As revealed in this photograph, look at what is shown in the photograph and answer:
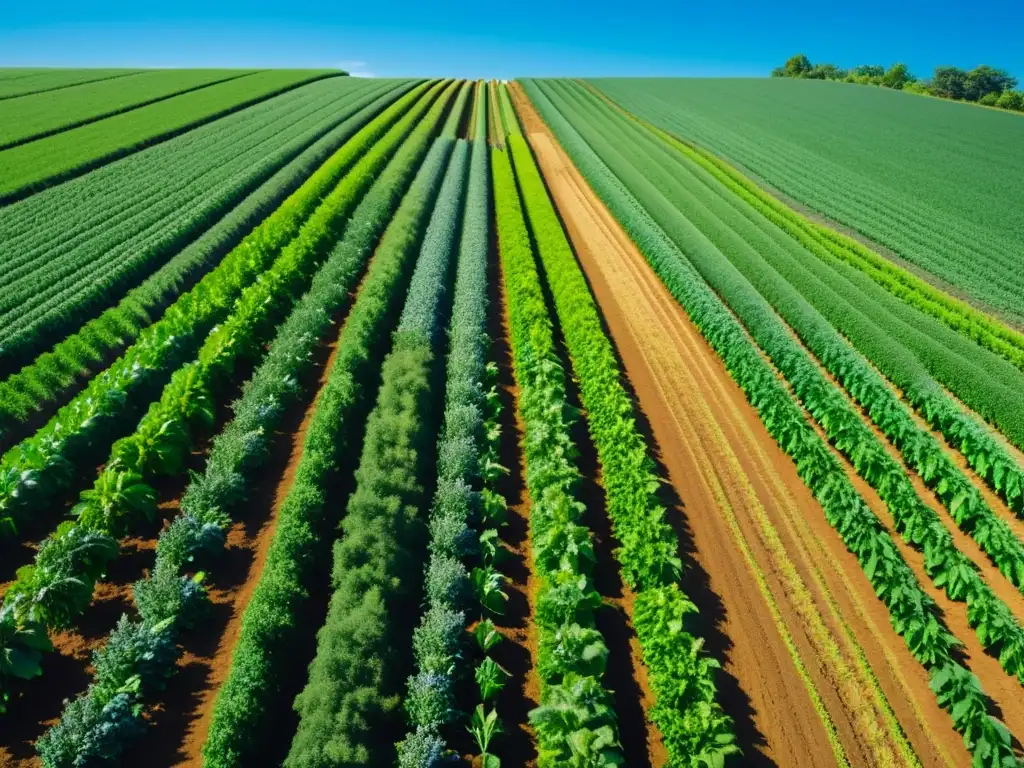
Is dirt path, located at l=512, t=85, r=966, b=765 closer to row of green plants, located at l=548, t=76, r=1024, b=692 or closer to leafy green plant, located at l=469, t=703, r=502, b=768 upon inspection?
row of green plants, located at l=548, t=76, r=1024, b=692

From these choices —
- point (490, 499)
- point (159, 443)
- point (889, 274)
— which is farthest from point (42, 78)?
point (889, 274)

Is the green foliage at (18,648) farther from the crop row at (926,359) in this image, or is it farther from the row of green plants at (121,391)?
the crop row at (926,359)

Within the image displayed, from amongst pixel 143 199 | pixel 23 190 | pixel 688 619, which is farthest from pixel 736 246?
pixel 23 190

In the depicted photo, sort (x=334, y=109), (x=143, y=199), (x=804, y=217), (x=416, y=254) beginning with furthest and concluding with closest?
(x=334, y=109), (x=804, y=217), (x=143, y=199), (x=416, y=254)

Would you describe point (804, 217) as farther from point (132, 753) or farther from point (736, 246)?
point (132, 753)

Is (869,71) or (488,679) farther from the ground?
(869,71)

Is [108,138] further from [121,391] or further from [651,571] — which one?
[651,571]

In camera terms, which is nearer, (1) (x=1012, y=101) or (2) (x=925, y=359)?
(2) (x=925, y=359)

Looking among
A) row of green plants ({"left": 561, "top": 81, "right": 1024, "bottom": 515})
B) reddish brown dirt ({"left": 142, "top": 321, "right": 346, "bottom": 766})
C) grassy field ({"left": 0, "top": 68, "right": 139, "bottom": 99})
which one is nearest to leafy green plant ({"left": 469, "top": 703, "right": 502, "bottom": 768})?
reddish brown dirt ({"left": 142, "top": 321, "right": 346, "bottom": 766})
